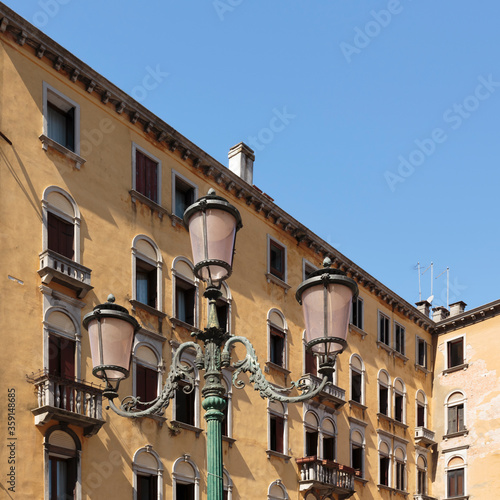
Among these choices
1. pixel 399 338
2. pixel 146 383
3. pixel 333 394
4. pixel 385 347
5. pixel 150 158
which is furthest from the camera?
pixel 399 338

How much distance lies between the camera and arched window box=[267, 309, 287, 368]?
87.9ft

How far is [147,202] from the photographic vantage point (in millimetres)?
23031

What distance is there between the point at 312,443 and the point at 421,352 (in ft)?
34.6

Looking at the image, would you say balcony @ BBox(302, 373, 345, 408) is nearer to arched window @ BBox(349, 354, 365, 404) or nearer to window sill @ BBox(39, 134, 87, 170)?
arched window @ BBox(349, 354, 365, 404)

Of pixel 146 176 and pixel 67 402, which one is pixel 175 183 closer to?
pixel 146 176

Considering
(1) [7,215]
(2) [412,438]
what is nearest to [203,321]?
(1) [7,215]

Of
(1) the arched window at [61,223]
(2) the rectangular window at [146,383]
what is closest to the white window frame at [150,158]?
(1) the arched window at [61,223]

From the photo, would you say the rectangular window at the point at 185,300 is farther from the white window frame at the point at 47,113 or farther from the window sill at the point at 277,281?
the white window frame at the point at 47,113

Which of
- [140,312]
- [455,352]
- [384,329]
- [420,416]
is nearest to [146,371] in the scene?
[140,312]

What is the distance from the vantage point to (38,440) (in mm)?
18312

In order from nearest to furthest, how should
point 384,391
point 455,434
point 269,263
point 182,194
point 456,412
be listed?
point 182,194
point 269,263
point 384,391
point 455,434
point 456,412

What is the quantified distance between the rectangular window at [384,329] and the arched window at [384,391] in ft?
4.41

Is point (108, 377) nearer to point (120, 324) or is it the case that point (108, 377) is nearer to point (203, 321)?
point (120, 324)

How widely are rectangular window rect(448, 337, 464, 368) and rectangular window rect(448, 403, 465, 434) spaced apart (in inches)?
76.3
